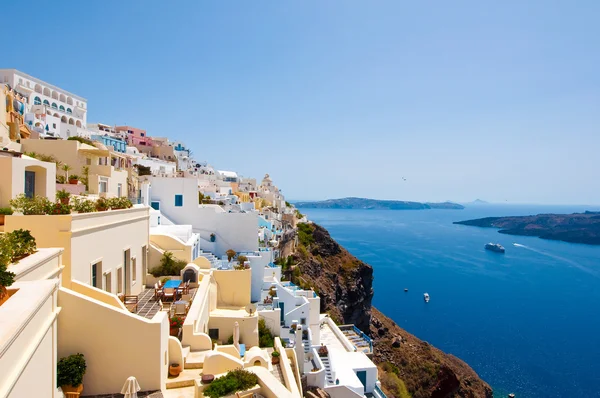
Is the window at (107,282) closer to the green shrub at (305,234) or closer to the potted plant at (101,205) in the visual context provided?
the potted plant at (101,205)

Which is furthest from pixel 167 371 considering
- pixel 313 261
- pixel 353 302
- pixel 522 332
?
pixel 522 332

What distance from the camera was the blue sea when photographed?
3925cm

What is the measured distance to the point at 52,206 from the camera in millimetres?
9516

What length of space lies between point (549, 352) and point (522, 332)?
506 centimetres

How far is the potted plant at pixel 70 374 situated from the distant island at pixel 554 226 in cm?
15682

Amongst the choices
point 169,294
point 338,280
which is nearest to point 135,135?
point 338,280

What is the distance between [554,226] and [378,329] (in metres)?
146

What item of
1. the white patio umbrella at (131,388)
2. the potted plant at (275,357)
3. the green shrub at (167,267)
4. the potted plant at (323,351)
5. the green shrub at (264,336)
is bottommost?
the potted plant at (323,351)

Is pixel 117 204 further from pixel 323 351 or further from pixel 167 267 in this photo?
pixel 323 351

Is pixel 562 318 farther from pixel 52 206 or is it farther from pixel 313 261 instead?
pixel 52 206

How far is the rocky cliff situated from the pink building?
2743 cm

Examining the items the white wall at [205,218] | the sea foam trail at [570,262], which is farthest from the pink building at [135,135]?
the sea foam trail at [570,262]

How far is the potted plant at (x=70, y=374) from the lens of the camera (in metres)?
7.54

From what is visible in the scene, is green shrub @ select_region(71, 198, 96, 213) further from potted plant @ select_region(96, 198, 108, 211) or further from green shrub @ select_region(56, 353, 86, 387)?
green shrub @ select_region(56, 353, 86, 387)
